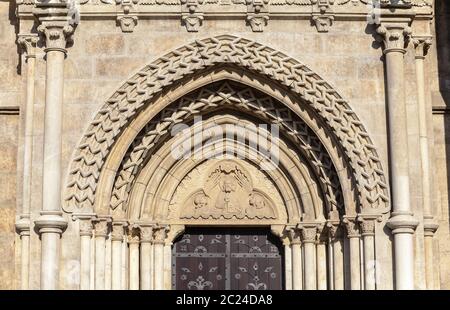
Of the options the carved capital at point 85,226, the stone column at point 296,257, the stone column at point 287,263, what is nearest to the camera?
the carved capital at point 85,226

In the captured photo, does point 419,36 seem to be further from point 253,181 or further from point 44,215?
point 44,215

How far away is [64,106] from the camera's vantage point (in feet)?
56.5

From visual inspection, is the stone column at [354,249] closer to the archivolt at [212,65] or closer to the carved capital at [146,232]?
the archivolt at [212,65]

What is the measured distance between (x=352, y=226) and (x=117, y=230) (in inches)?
129

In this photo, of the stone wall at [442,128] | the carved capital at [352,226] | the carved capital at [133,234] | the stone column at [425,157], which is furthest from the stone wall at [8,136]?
the stone wall at [442,128]

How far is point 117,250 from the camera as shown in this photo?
57.4ft

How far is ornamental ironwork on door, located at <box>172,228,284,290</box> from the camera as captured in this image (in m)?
18.1

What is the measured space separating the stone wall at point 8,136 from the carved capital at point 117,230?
1.38m

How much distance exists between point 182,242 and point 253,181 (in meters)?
1.37

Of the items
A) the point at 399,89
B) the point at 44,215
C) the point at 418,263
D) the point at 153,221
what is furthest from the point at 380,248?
the point at 44,215

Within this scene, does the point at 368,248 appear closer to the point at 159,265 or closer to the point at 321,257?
the point at 321,257

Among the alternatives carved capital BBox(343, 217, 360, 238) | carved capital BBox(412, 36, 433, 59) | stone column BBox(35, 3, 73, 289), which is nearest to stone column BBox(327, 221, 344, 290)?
carved capital BBox(343, 217, 360, 238)

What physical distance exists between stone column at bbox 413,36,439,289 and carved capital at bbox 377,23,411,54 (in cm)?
44

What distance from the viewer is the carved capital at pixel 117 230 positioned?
17486 millimetres
